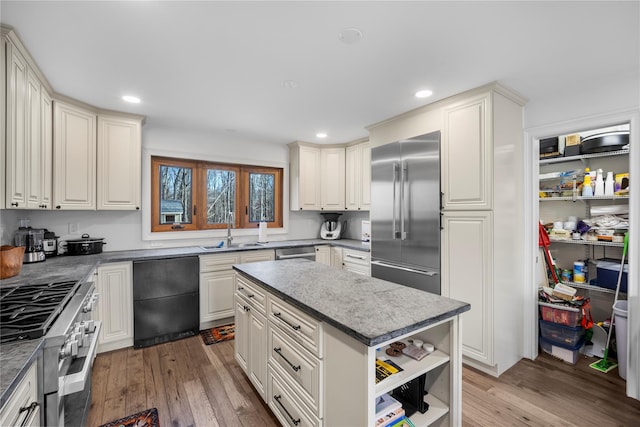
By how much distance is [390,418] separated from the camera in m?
1.21

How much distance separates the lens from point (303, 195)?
4371mm

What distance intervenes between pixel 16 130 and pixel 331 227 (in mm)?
3654

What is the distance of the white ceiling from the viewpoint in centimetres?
152

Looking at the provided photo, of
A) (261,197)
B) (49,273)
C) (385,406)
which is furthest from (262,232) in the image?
(385,406)

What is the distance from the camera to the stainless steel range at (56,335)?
109 cm

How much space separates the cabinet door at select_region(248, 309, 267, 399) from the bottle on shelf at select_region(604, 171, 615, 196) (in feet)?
11.5

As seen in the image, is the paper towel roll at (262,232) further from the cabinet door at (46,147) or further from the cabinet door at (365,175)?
the cabinet door at (46,147)

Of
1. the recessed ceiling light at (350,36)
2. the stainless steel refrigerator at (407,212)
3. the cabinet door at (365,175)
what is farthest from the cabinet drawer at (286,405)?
the cabinet door at (365,175)

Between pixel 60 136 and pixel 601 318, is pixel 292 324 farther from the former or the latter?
pixel 601 318

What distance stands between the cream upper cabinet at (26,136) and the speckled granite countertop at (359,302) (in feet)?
5.23

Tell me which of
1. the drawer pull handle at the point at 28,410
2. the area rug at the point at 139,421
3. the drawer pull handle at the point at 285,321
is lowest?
the area rug at the point at 139,421

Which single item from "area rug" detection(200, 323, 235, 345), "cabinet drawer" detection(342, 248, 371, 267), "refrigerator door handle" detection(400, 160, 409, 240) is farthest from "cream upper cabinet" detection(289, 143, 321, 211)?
"area rug" detection(200, 323, 235, 345)

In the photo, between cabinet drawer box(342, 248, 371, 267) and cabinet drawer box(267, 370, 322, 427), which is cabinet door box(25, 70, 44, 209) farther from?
cabinet drawer box(342, 248, 371, 267)

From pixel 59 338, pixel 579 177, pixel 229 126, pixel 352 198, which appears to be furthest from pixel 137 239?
pixel 579 177
